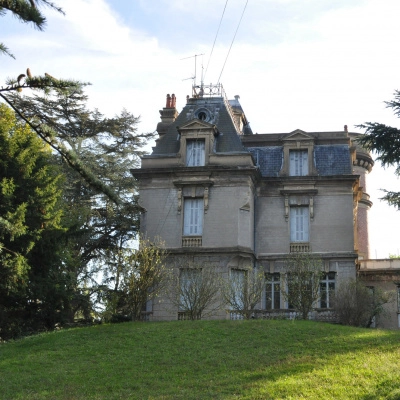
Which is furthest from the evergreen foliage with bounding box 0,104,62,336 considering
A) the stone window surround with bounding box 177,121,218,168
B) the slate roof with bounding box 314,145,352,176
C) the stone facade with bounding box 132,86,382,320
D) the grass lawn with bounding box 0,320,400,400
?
the slate roof with bounding box 314,145,352,176

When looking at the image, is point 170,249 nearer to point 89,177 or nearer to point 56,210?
point 56,210

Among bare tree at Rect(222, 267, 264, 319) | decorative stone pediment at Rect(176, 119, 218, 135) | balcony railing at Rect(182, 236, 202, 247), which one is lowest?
bare tree at Rect(222, 267, 264, 319)

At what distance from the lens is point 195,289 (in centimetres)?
2677

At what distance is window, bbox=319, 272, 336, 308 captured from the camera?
99.5 ft

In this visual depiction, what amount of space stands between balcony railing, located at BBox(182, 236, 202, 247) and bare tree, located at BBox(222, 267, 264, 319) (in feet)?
8.61

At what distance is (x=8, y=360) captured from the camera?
65.5 ft

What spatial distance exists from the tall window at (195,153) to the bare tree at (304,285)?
700cm

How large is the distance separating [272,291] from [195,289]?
5.64m

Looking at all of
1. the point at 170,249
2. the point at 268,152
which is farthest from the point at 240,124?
the point at 170,249

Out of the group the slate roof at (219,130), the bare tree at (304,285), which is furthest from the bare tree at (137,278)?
the slate roof at (219,130)

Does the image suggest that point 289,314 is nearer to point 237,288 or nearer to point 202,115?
point 237,288

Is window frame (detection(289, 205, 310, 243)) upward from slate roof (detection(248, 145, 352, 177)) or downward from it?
downward

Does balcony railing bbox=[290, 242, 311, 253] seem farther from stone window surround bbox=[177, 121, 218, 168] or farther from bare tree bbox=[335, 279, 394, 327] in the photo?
stone window surround bbox=[177, 121, 218, 168]

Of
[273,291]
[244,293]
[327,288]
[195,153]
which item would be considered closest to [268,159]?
[195,153]
